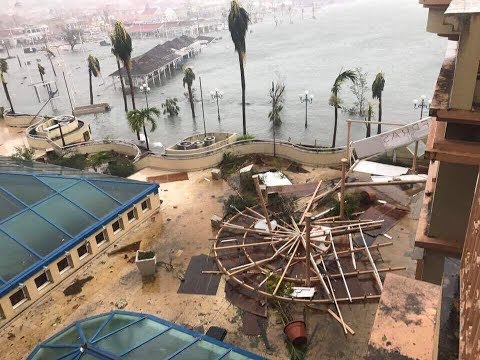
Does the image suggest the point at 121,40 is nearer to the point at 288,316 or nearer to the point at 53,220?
the point at 53,220

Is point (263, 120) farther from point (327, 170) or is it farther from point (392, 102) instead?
point (327, 170)

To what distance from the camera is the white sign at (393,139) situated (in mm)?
26906

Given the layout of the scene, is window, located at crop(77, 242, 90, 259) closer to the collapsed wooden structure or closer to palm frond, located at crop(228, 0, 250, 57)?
the collapsed wooden structure

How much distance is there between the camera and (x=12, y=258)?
19.9 metres

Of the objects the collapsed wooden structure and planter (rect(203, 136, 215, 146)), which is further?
planter (rect(203, 136, 215, 146))

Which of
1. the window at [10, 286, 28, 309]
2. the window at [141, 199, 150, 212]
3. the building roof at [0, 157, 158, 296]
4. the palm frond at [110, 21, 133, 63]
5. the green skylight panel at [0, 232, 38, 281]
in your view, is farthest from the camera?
the palm frond at [110, 21, 133, 63]

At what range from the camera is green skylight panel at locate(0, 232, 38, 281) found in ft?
63.8

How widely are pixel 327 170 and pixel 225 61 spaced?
341ft

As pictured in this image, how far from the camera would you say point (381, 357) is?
6.40 m

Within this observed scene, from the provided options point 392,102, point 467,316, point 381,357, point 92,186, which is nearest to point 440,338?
point 381,357

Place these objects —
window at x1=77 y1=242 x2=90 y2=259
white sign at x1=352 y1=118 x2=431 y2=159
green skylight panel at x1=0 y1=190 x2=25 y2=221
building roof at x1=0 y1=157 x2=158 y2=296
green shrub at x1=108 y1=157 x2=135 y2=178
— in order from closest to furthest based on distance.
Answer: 1. building roof at x1=0 y1=157 x2=158 y2=296
2. green skylight panel at x1=0 y1=190 x2=25 y2=221
3. window at x1=77 y1=242 x2=90 y2=259
4. white sign at x1=352 y1=118 x2=431 y2=159
5. green shrub at x1=108 y1=157 x2=135 y2=178

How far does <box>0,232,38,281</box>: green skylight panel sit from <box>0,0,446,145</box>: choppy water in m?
42.7

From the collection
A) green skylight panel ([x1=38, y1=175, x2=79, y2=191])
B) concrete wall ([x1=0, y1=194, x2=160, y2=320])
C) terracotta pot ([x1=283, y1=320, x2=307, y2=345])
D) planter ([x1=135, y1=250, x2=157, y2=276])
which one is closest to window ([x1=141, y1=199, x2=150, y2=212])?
concrete wall ([x1=0, y1=194, x2=160, y2=320])

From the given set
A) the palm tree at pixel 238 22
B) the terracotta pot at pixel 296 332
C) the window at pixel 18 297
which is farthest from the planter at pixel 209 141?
the terracotta pot at pixel 296 332
